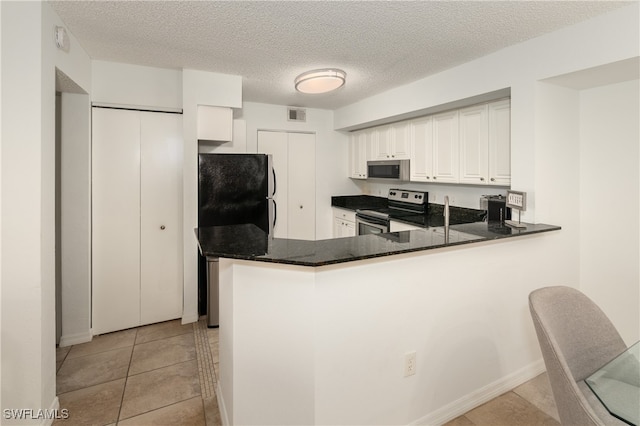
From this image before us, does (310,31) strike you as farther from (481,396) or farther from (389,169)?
(481,396)

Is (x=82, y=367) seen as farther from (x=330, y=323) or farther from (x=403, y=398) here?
(x=403, y=398)

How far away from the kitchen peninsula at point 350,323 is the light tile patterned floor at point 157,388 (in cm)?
25

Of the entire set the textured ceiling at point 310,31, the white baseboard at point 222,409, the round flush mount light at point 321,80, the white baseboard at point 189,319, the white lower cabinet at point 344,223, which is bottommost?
the white baseboard at point 222,409

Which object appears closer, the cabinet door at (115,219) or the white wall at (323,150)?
the cabinet door at (115,219)

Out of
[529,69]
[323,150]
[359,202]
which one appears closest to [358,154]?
[323,150]

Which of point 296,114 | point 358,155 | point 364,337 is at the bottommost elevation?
point 364,337

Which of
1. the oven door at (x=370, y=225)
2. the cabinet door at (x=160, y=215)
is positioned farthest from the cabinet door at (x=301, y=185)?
the cabinet door at (x=160, y=215)

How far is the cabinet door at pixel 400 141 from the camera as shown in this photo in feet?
13.4

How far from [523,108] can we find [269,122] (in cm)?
303

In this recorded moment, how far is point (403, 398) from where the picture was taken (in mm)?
1891

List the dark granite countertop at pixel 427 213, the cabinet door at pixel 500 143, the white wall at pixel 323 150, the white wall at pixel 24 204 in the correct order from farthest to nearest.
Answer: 1. the white wall at pixel 323 150
2. the dark granite countertop at pixel 427 213
3. the cabinet door at pixel 500 143
4. the white wall at pixel 24 204

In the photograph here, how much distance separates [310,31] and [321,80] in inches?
19.4

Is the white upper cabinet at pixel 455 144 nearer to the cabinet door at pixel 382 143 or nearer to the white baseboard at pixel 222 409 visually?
the cabinet door at pixel 382 143

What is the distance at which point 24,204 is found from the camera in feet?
6.24
